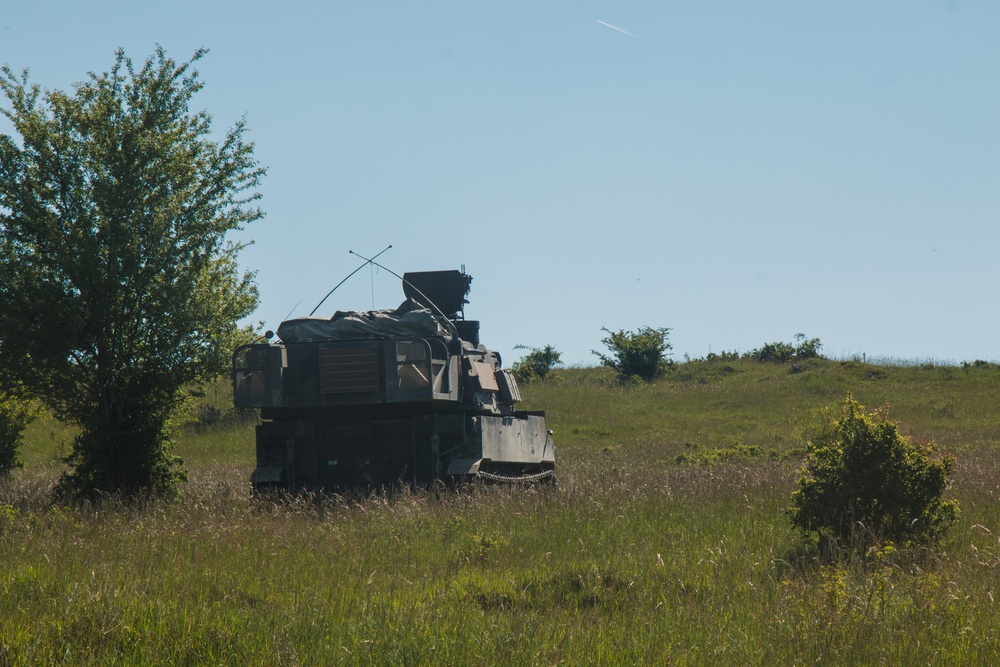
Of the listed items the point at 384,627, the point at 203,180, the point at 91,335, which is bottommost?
the point at 384,627

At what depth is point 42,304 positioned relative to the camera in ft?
48.6

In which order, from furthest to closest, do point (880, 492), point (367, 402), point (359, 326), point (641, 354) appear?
1. point (641, 354)
2. point (359, 326)
3. point (367, 402)
4. point (880, 492)

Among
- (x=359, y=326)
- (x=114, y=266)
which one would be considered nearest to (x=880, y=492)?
(x=359, y=326)

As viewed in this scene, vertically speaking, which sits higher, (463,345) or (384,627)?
(463,345)

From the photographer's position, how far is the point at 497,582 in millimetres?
8359

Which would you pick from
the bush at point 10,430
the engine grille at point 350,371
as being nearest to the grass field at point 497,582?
the engine grille at point 350,371

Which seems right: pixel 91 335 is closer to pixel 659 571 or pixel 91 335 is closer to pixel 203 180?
pixel 203 180

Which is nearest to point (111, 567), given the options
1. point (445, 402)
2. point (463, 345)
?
point (445, 402)

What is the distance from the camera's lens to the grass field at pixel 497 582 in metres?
6.06

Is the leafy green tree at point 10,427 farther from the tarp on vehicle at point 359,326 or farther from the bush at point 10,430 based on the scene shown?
the tarp on vehicle at point 359,326

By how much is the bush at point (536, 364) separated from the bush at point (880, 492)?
38.9 metres

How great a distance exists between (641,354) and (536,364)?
17.3ft

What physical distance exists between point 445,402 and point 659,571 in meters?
6.74

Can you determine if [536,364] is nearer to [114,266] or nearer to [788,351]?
[788,351]
